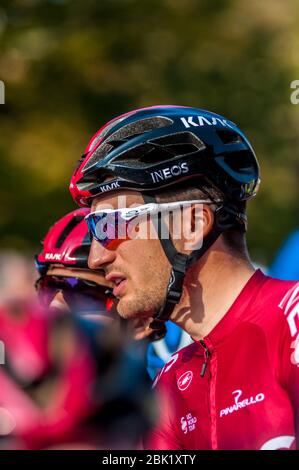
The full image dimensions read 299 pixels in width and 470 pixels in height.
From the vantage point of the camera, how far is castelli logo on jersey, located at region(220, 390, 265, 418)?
3.60 meters

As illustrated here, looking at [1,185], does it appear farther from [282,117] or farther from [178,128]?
[178,128]

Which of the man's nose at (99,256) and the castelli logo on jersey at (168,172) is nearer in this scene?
the castelli logo on jersey at (168,172)

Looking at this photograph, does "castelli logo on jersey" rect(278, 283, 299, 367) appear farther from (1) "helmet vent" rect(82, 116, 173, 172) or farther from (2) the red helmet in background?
(2) the red helmet in background

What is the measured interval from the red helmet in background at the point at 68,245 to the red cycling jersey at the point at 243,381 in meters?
1.35

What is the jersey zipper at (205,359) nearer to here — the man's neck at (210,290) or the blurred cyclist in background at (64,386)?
the man's neck at (210,290)

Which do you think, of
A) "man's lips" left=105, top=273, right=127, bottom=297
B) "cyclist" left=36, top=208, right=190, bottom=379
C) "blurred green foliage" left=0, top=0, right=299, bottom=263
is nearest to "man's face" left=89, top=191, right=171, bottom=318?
"man's lips" left=105, top=273, right=127, bottom=297

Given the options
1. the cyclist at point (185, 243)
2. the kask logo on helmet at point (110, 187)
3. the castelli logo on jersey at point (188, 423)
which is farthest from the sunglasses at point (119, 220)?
the castelli logo on jersey at point (188, 423)

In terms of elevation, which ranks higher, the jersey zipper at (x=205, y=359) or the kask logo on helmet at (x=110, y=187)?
the kask logo on helmet at (x=110, y=187)

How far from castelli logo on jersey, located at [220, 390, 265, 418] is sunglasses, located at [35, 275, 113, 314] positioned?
158cm

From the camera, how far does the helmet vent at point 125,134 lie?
162 inches

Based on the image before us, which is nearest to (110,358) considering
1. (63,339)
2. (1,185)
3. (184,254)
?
(63,339)

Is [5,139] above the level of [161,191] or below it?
below

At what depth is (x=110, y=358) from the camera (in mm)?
2566
